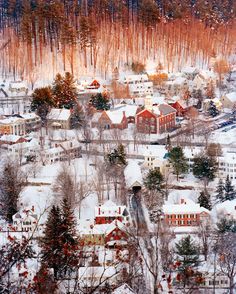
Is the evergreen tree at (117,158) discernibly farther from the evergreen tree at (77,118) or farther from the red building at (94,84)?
the red building at (94,84)

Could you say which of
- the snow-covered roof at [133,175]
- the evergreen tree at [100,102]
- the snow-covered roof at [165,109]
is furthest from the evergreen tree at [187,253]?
the evergreen tree at [100,102]

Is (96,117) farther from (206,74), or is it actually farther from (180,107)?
(206,74)

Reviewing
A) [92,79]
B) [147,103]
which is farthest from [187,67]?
[147,103]

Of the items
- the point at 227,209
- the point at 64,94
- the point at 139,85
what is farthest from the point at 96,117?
the point at 227,209

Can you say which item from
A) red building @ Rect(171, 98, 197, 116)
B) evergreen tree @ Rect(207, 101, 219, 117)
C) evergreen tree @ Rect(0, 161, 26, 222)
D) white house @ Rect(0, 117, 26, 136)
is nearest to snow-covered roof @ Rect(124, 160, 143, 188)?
evergreen tree @ Rect(0, 161, 26, 222)

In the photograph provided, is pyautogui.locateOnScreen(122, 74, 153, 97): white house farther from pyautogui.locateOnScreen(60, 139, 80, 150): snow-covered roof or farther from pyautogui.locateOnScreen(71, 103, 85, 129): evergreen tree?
pyautogui.locateOnScreen(60, 139, 80, 150): snow-covered roof

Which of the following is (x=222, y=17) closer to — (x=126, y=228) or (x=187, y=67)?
(x=187, y=67)
